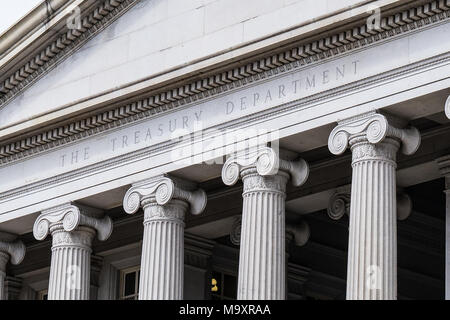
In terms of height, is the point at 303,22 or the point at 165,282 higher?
the point at 303,22

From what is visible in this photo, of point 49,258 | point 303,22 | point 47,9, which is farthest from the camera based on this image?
point 49,258

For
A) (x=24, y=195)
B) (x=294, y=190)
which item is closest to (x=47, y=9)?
(x=24, y=195)

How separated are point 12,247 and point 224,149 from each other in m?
10.5

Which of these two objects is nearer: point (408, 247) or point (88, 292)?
point (88, 292)

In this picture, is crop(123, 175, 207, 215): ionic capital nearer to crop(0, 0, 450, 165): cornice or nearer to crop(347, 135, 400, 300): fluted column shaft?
crop(0, 0, 450, 165): cornice

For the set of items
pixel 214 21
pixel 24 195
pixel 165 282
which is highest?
pixel 214 21

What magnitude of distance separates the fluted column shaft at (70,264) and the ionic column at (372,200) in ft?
34.0

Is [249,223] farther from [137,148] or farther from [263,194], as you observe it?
[137,148]

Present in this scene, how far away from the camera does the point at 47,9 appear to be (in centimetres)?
5700

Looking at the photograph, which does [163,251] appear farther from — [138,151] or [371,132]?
[371,132]

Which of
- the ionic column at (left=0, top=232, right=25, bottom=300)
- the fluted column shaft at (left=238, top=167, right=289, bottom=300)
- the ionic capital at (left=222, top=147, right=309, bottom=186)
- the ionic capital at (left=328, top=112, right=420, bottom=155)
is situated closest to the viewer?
the ionic capital at (left=328, top=112, right=420, bottom=155)

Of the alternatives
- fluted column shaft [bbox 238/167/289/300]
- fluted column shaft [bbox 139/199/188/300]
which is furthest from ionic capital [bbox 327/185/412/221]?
fluted column shaft [bbox 139/199/188/300]

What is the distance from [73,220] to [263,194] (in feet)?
24.9

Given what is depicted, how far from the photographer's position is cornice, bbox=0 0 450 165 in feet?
155
